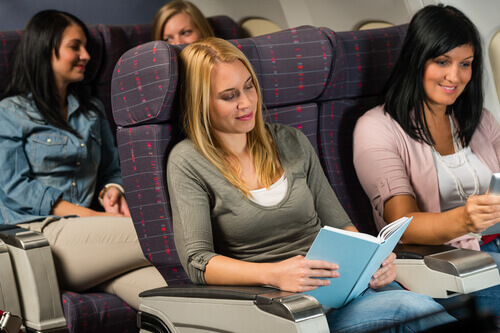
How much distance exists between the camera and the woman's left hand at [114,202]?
8.96 feet

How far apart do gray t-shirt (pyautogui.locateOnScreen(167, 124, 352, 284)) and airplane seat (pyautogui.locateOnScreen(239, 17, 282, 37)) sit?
2250mm

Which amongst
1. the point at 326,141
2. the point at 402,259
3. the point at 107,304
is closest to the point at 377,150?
the point at 326,141

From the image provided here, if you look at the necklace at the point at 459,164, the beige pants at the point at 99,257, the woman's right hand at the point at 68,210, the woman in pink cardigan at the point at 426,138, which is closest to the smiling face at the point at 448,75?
the woman in pink cardigan at the point at 426,138

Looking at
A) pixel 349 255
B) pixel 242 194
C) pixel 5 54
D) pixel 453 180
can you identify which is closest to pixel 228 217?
pixel 242 194

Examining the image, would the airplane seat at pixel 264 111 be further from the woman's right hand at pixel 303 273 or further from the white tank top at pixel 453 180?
the white tank top at pixel 453 180

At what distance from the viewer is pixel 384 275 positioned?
A: 5.40 ft

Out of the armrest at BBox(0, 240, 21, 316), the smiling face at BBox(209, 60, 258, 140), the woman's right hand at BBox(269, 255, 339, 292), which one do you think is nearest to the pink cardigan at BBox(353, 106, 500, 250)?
the smiling face at BBox(209, 60, 258, 140)

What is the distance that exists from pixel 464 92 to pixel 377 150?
0.46 metres

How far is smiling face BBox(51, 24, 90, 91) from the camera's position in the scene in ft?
8.85

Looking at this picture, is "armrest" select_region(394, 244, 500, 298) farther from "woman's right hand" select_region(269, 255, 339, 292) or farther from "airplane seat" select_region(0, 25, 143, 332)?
"airplane seat" select_region(0, 25, 143, 332)

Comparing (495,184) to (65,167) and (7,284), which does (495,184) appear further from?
(65,167)

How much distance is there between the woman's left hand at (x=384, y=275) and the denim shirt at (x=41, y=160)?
4.62 feet

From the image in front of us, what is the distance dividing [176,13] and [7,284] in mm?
1786

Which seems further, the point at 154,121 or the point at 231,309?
→ the point at 154,121
